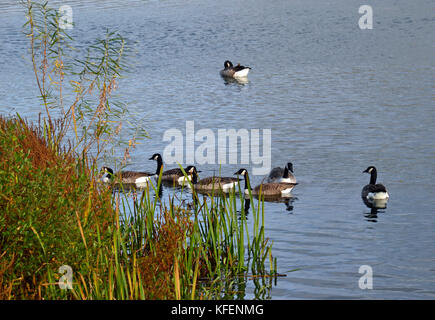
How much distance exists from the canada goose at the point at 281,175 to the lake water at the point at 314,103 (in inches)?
18.6

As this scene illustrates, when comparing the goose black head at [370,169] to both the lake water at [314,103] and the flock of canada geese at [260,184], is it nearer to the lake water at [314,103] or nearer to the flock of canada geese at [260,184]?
the flock of canada geese at [260,184]

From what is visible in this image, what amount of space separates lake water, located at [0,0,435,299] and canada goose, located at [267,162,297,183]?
47cm

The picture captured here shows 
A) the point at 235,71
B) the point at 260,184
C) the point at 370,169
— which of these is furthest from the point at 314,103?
the point at 260,184

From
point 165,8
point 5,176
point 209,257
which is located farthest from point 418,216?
point 165,8

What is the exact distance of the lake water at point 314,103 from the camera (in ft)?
50.5

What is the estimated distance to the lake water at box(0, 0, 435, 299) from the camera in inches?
606

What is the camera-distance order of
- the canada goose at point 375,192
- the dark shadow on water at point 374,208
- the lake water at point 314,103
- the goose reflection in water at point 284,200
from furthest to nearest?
the goose reflection in water at point 284,200 < the canada goose at point 375,192 < the dark shadow on water at point 374,208 < the lake water at point 314,103

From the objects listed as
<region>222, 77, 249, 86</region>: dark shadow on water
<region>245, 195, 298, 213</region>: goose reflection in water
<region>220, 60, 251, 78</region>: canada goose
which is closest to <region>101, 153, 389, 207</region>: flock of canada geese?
<region>245, 195, 298, 213</region>: goose reflection in water

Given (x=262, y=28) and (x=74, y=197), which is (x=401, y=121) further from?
(x=262, y=28)

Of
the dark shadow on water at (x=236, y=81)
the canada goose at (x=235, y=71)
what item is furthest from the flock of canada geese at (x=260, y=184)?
the canada goose at (x=235, y=71)

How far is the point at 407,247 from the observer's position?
1558 cm

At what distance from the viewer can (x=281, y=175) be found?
21.3 meters

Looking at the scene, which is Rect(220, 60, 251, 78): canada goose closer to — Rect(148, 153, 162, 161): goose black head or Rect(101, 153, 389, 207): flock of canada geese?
Rect(148, 153, 162, 161): goose black head

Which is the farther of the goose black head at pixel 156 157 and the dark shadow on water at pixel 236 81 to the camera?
the dark shadow on water at pixel 236 81
